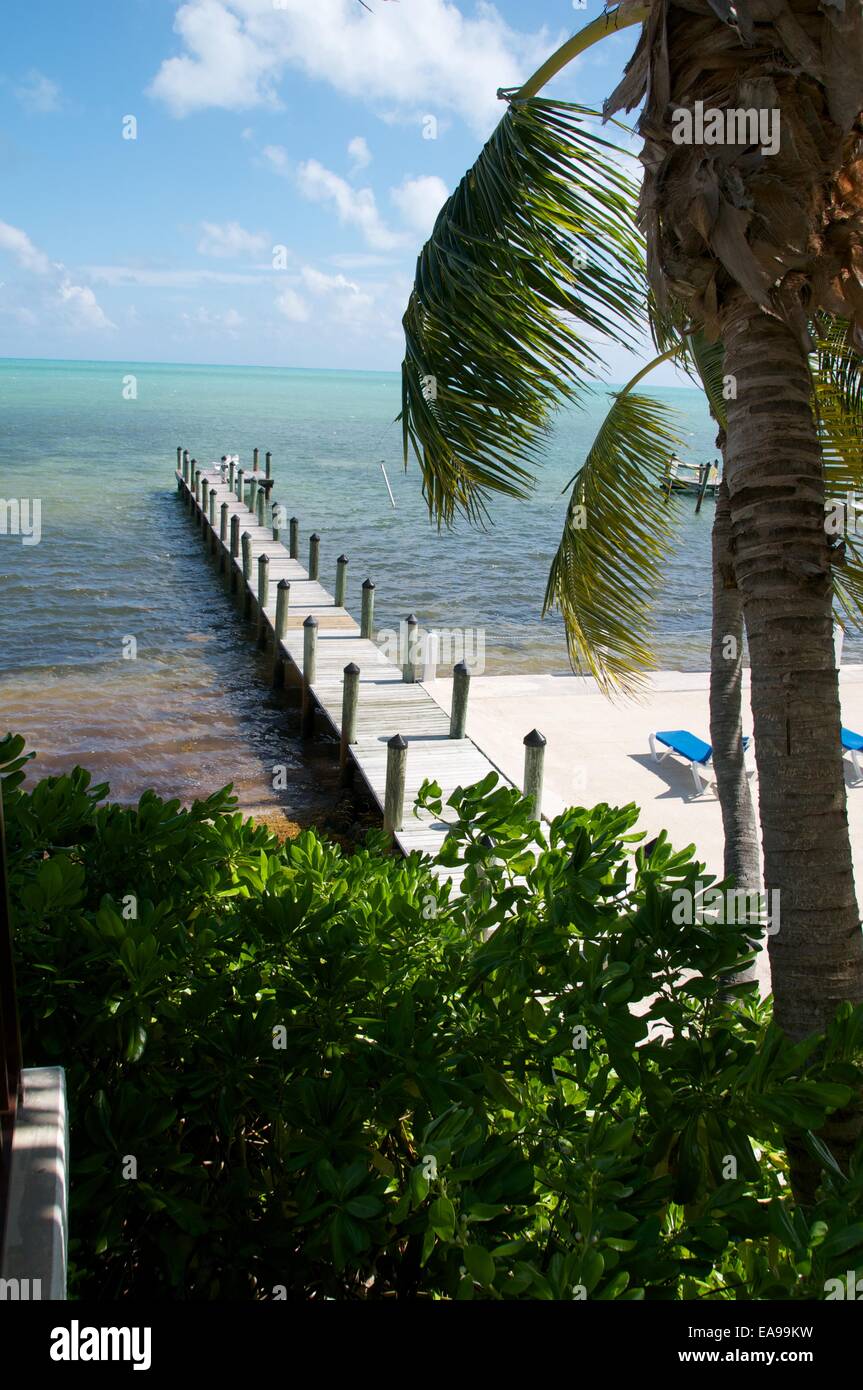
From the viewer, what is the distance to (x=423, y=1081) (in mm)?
2486

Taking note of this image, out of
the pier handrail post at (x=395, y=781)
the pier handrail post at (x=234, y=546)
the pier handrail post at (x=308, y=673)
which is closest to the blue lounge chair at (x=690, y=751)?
the pier handrail post at (x=395, y=781)

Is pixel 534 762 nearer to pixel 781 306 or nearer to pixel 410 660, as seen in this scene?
pixel 410 660

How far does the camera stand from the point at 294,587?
2288 cm

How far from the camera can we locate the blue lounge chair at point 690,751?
13.4 metres

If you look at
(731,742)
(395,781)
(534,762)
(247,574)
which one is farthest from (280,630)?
(731,742)

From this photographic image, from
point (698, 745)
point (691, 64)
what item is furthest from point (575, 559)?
point (698, 745)

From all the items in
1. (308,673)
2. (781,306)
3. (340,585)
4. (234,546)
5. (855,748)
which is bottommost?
(855,748)

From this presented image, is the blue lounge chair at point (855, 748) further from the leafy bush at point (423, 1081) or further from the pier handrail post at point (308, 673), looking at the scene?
the leafy bush at point (423, 1081)

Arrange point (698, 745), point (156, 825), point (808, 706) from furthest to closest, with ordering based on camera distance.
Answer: point (698, 745)
point (156, 825)
point (808, 706)

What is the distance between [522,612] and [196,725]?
12.9 m

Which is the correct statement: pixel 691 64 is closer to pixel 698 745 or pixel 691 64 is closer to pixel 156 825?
pixel 156 825

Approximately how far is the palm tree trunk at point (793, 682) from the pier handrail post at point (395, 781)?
8.14m

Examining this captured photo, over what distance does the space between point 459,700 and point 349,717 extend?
1.68 meters

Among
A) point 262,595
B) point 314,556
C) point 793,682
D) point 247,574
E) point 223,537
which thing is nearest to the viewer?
point 793,682
